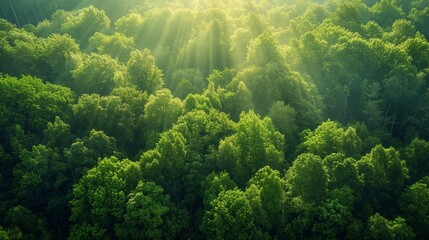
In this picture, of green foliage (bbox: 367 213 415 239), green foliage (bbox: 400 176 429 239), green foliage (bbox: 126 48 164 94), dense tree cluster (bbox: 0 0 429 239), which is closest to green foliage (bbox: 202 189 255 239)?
dense tree cluster (bbox: 0 0 429 239)

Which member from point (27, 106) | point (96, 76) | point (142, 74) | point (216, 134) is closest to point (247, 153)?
point (216, 134)

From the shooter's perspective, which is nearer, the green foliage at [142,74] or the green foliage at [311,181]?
the green foliage at [311,181]

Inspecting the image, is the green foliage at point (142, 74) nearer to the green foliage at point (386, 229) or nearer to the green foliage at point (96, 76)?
the green foliage at point (96, 76)

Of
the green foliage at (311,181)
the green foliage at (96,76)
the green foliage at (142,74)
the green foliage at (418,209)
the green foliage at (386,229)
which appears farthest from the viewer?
the green foliage at (96,76)

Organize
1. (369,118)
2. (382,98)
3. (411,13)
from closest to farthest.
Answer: (369,118)
(382,98)
(411,13)

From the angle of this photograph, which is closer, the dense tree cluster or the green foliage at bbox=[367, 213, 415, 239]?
the green foliage at bbox=[367, 213, 415, 239]

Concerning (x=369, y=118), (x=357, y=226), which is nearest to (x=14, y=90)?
(x=357, y=226)

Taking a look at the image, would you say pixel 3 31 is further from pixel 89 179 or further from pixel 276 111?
pixel 276 111

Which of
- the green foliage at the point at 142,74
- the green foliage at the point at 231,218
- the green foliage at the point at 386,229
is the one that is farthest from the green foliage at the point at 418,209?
the green foliage at the point at 142,74

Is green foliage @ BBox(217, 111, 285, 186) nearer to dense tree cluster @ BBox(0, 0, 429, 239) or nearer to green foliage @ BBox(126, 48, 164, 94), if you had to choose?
dense tree cluster @ BBox(0, 0, 429, 239)
